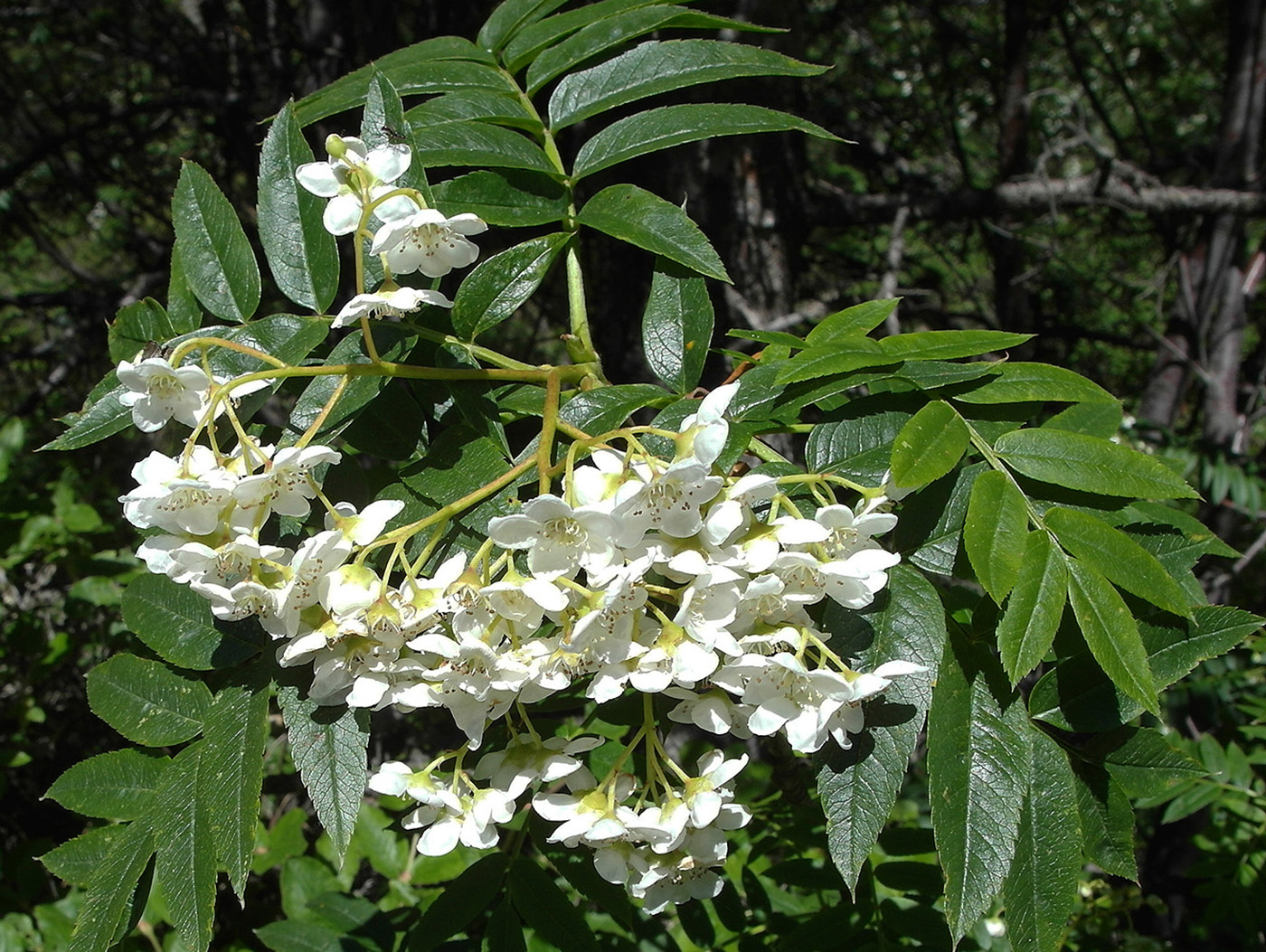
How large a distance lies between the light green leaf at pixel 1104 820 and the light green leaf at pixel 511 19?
1382 millimetres

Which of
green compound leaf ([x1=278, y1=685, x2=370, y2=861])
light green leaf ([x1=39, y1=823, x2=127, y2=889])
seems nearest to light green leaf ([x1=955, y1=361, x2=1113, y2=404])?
green compound leaf ([x1=278, y1=685, x2=370, y2=861])

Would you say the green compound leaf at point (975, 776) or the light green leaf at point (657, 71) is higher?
the light green leaf at point (657, 71)

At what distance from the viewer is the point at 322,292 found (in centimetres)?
125

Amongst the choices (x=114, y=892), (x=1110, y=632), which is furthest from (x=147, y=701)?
(x=1110, y=632)

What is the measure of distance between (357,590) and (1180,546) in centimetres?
90

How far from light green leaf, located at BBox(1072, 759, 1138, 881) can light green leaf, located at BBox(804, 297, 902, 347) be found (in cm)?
57

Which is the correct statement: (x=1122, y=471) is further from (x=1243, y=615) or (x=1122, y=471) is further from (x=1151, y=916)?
(x=1151, y=916)

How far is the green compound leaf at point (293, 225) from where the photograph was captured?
1.26 m

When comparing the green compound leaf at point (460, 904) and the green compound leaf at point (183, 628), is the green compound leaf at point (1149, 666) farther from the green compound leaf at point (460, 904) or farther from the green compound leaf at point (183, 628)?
the green compound leaf at point (183, 628)

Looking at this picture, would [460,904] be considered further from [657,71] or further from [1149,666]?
[657,71]

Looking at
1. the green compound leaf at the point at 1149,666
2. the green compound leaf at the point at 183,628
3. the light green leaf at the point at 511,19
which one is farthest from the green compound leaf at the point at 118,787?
the light green leaf at the point at 511,19

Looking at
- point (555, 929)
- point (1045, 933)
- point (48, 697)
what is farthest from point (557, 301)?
point (1045, 933)

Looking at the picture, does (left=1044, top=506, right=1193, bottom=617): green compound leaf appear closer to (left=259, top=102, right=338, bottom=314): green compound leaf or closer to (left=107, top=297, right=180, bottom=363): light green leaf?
(left=259, top=102, right=338, bottom=314): green compound leaf

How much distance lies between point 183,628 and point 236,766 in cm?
25
